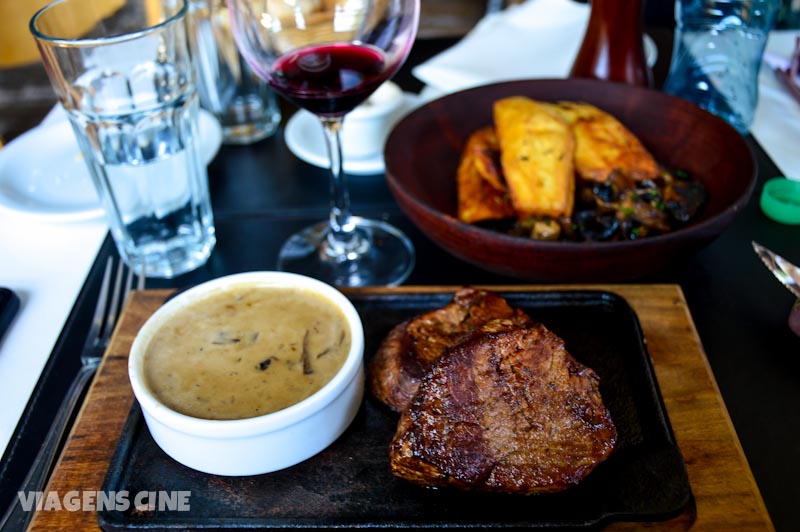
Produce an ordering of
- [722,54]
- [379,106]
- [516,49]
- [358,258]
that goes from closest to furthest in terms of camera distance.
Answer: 1. [358,258]
2. [379,106]
3. [722,54]
4. [516,49]

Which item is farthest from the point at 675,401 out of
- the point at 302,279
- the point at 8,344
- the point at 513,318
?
the point at 8,344

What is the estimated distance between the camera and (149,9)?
1.82 meters

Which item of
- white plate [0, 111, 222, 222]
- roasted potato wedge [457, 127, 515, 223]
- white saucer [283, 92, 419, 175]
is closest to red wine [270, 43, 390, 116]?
roasted potato wedge [457, 127, 515, 223]

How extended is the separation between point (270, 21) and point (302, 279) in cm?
53

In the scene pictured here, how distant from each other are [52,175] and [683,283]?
59.6 inches

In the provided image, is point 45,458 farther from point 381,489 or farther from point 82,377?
point 381,489

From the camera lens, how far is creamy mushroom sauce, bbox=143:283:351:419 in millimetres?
910

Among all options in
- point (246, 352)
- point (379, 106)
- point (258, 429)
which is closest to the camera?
point (258, 429)

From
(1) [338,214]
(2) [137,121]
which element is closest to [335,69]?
(1) [338,214]

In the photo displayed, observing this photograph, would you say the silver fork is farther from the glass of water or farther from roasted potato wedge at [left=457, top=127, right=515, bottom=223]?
roasted potato wedge at [left=457, top=127, right=515, bottom=223]

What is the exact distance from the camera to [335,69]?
1.24 m

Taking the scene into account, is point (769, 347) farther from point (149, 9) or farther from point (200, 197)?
point (149, 9)

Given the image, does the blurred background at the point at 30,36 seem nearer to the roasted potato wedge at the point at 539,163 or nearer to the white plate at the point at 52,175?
the white plate at the point at 52,175

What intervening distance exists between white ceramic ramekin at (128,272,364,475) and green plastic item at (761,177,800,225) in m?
1.05
